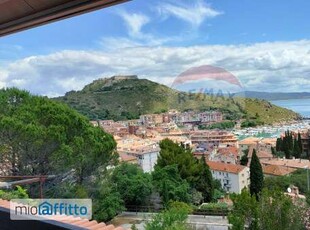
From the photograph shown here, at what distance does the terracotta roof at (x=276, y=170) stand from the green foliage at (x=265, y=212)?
0.09 metres

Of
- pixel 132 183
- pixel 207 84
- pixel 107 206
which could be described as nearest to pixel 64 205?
pixel 107 206

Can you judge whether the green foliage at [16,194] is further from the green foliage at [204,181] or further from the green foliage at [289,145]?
the green foliage at [289,145]

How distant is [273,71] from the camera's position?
1.77 metres

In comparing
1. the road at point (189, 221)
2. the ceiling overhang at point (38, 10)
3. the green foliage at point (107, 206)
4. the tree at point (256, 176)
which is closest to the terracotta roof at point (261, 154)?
the tree at point (256, 176)

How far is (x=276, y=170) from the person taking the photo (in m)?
1.71

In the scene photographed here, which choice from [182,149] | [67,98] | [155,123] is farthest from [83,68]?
[182,149]

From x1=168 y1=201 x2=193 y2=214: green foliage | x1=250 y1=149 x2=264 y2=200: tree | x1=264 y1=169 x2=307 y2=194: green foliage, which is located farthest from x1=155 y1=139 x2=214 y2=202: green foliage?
x1=264 y1=169 x2=307 y2=194: green foliage

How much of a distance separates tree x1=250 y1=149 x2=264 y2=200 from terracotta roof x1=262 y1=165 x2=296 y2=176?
3cm

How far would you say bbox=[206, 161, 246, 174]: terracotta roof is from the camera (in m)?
1.85

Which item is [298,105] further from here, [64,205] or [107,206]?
[64,205]

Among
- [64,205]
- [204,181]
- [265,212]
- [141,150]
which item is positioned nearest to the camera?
[265,212]

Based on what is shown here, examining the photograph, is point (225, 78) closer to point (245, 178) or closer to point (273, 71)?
point (273, 71)

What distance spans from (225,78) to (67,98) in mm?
1159

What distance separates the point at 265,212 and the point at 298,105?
1.82ft
